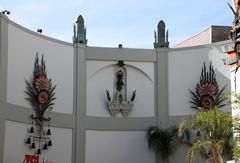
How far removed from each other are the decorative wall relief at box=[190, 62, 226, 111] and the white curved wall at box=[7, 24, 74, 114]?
7.04 metres

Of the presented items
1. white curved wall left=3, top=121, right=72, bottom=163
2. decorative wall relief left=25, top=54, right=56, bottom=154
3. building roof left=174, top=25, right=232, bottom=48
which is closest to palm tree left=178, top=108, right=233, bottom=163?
white curved wall left=3, top=121, right=72, bottom=163

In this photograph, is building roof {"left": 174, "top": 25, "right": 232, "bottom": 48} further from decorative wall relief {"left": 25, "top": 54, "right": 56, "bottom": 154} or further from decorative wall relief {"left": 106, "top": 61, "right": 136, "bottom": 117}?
decorative wall relief {"left": 25, "top": 54, "right": 56, "bottom": 154}

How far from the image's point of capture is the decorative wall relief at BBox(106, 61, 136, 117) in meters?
32.9

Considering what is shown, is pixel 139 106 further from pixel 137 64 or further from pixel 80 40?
pixel 80 40

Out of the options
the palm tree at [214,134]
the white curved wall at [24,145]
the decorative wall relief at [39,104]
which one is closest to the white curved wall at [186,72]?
the white curved wall at [24,145]

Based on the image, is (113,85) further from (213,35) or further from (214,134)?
(214,134)

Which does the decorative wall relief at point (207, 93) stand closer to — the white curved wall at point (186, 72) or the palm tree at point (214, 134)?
the white curved wall at point (186, 72)

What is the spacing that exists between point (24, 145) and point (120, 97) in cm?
669

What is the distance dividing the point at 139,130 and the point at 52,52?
6574 millimetres

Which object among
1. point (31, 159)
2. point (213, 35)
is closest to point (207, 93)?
point (213, 35)

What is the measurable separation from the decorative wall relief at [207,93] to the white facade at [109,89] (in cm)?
31

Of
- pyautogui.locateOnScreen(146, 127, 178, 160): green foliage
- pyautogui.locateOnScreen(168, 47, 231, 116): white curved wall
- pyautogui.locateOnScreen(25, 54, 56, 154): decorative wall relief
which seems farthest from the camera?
pyautogui.locateOnScreen(168, 47, 231, 116): white curved wall

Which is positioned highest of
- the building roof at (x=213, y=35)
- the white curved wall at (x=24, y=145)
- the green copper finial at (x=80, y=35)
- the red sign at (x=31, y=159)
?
the building roof at (x=213, y=35)

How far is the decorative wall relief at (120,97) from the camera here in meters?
32.9
